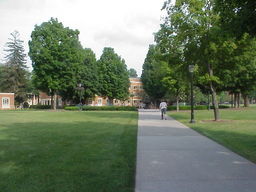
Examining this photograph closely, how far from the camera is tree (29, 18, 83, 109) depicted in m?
49.1

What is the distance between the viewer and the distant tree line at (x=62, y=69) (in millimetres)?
49594

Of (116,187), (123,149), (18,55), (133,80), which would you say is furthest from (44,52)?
(133,80)

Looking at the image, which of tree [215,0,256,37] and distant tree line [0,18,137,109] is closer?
tree [215,0,256,37]

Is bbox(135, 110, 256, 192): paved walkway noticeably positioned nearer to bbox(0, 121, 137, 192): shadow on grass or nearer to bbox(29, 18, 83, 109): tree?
bbox(0, 121, 137, 192): shadow on grass

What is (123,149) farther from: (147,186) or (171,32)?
(171,32)

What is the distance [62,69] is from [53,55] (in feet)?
9.47

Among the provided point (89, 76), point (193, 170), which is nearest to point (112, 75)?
point (89, 76)

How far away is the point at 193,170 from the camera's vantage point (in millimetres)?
6180

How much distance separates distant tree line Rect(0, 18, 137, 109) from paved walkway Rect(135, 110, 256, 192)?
43.3 meters

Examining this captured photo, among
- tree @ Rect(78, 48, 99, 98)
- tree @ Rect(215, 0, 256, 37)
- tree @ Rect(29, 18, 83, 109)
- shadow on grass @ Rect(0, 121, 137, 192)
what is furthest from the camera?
tree @ Rect(78, 48, 99, 98)

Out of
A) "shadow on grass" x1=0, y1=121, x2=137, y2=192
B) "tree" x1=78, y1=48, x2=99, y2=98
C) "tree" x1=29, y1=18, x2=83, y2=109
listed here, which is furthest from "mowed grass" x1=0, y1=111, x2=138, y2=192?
"tree" x1=78, y1=48, x2=99, y2=98

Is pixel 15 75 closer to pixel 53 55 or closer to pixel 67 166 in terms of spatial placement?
pixel 53 55

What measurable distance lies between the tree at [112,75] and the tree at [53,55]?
15100mm

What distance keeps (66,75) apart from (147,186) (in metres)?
47.3
